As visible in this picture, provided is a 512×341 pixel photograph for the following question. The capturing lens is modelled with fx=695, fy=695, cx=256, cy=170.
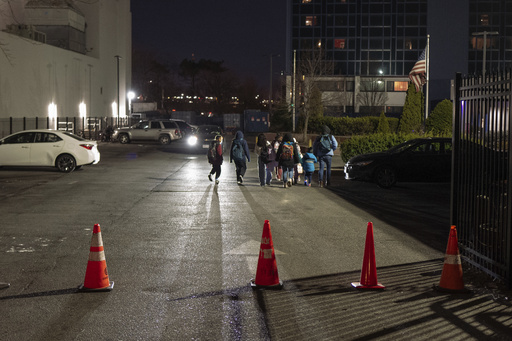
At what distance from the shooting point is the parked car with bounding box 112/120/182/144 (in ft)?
159

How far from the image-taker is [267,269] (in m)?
7.94

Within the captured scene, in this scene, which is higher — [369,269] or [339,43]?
[339,43]

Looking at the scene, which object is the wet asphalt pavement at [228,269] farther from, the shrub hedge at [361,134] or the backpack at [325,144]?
the shrub hedge at [361,134]

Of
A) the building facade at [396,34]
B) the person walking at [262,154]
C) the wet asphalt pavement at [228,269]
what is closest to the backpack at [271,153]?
the person walking at [262,154]

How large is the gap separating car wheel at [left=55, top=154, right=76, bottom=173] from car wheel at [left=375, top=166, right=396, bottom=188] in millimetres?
11167

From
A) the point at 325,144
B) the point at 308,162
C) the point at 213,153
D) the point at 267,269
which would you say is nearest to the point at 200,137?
the point at 213,153

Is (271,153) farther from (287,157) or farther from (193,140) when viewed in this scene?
(193,140)

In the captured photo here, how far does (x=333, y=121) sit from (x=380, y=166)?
87.7ft

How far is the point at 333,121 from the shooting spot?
4641 cm

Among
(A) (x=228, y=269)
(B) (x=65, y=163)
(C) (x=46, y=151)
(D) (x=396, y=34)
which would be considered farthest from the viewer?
(D) (x=396, y=34)

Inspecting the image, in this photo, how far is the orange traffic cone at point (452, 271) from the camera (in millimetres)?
7785

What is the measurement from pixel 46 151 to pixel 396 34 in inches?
3564

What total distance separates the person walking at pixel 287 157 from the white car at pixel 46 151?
8688 millimetres

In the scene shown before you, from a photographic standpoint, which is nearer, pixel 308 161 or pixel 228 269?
pixel 228 269
